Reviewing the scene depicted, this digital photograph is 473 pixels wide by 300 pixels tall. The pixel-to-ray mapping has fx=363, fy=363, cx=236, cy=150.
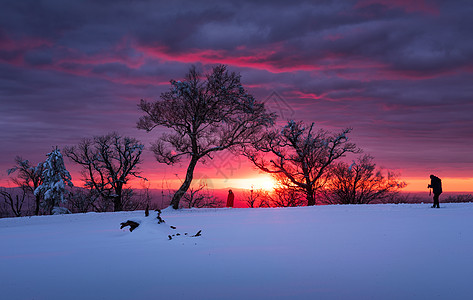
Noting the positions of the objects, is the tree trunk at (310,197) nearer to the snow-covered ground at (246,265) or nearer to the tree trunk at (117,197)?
the tree trunk at (117,197)

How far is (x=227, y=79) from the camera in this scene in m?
27.8

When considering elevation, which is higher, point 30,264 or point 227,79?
point 227,79

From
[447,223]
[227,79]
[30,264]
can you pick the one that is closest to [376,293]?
[30,264]

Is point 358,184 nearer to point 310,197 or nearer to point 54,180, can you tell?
point 310,197

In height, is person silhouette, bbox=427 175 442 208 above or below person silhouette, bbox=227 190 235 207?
above

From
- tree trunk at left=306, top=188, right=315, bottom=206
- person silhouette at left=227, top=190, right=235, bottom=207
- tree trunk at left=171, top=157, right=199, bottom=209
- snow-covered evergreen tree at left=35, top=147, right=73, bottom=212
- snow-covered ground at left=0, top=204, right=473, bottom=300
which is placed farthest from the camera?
tree trunk at left=306, top=188, right=315, bottom=206

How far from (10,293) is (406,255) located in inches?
326

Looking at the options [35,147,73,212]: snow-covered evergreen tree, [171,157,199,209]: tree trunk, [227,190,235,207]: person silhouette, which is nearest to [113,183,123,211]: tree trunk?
[35,147,73,212]: snow-covered evergreen tree

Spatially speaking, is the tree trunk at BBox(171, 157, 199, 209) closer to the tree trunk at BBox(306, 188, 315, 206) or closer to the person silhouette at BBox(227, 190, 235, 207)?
the person silhouette at BBox(227, 190, 235, 207)

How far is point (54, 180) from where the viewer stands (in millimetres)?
35219

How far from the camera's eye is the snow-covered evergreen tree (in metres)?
34.5

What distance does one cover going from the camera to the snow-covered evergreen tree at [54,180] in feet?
113

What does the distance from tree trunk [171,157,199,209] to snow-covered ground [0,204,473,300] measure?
16.5 meters

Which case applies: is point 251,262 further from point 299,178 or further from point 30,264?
point 299,178
